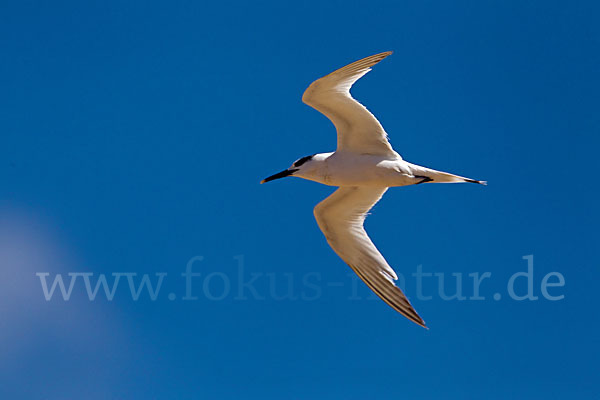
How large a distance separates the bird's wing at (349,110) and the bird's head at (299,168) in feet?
1.50

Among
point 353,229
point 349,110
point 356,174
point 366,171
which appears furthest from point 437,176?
point 353,229

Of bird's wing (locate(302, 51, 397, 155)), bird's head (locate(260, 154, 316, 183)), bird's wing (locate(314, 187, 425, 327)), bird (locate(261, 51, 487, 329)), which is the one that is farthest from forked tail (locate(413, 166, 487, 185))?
bird's head (locate(260, 154, 316, 183))

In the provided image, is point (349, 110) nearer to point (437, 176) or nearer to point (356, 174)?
point (356, 174)

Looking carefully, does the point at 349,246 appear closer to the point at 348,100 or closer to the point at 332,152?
the point at 332,152

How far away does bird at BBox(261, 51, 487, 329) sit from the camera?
915 cm

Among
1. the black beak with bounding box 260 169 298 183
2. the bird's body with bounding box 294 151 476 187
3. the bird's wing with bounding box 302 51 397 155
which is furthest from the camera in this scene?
the black beak with bounding box 260 169 298 183

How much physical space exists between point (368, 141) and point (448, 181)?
1216 mm

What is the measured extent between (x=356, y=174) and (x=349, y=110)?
879 mm

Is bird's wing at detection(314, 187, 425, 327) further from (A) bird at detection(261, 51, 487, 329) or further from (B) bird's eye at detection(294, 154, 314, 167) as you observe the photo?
(B) bird's eye at detection(294, 154, 314, 167)

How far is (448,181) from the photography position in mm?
9297

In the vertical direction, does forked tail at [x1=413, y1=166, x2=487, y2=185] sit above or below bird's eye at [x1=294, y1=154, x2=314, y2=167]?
below

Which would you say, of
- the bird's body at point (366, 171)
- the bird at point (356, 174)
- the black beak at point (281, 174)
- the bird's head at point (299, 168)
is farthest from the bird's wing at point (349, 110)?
the black beak at point (281, 174)

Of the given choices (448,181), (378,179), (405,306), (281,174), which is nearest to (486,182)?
(448,181)

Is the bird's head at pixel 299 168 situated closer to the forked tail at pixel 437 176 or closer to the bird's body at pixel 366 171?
the bird's body at pixel 366 171
